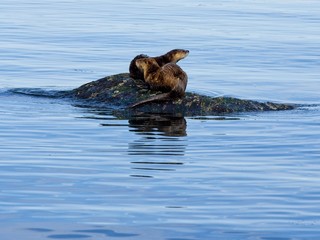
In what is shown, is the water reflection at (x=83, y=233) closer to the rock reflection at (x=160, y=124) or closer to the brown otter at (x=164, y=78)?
the rock reflection at (x=160, y=124)

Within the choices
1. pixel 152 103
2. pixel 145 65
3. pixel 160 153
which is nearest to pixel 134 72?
pixel 145 65

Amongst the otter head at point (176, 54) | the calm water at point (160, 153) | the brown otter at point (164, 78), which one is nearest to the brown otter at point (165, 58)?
the otter head at point (176, 54)

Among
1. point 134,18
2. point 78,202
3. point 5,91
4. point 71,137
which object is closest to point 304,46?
point 134,18

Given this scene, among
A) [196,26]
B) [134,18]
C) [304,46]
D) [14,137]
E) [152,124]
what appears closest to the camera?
[14,137]

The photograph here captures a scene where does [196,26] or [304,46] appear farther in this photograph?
[196,26]

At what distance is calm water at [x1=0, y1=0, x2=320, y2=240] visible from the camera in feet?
29.8

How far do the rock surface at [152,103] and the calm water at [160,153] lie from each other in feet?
1.09

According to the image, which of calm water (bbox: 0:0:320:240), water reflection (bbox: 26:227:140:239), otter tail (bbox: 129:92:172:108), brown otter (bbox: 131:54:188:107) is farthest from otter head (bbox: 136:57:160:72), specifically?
water reflection (bbox: 26:227:140:239)

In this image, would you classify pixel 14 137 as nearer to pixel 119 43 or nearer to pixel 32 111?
pixel 32 111

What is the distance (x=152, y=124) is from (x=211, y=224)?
524cm

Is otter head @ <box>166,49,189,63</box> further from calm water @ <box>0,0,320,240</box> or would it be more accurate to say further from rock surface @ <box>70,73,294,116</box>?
calm water @ <box>0,0,320,240</box>

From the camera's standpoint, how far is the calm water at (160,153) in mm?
9070

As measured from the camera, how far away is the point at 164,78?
15.4 metres

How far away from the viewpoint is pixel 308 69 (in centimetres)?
2098
